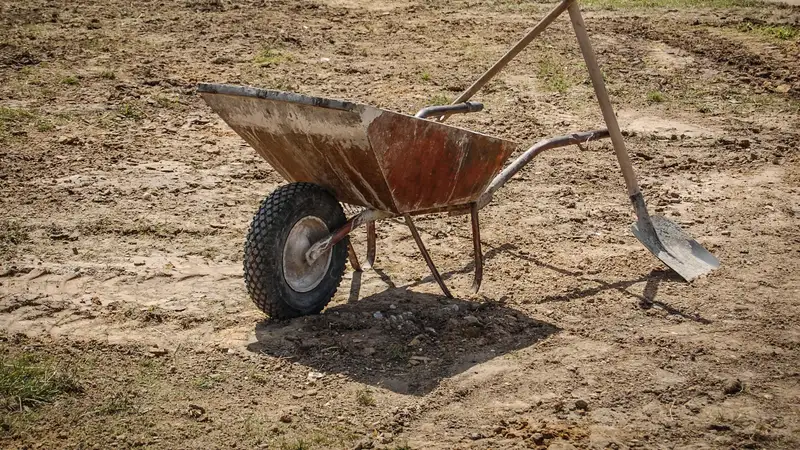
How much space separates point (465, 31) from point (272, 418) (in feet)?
27.2

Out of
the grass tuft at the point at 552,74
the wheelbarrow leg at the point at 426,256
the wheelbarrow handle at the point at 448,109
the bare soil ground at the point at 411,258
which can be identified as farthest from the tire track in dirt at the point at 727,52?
the wheelbarrow leg at the point at 426,256

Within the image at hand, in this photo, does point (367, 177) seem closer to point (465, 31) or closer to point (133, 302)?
point (133, 302)

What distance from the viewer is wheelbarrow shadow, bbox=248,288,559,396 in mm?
5035

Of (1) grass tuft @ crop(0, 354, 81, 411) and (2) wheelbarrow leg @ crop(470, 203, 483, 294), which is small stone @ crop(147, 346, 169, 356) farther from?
(2) wheelbarrow leg @ crop(470, 203, 483, 294)

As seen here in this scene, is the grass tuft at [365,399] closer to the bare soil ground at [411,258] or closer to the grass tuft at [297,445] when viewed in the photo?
the bare soil ground at [411,258]

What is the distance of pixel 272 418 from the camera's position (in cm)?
460

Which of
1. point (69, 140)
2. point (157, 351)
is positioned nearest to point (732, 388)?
point (157, 351)

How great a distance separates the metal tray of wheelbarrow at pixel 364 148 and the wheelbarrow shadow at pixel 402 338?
0.59 metres

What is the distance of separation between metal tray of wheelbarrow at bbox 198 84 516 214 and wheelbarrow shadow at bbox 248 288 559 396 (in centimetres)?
59

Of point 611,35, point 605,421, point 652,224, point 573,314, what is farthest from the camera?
point 611,35

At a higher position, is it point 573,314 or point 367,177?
point 367,177

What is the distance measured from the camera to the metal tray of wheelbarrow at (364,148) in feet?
16.4

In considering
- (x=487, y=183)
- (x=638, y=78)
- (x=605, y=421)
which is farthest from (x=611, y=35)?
(x=605, y=421)

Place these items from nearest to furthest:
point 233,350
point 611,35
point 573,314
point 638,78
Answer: point 233,350 < point 573,314 < point 638,78 < point 611,35
